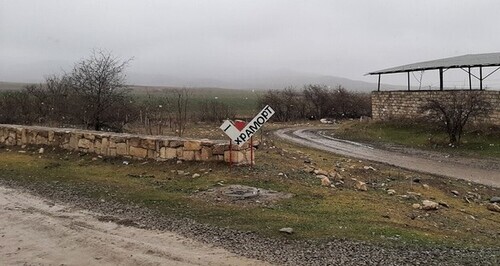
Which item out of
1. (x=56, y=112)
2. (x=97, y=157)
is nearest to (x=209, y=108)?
(x=56, y=112)

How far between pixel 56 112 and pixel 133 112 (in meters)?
3.79

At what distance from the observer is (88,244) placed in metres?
6.28

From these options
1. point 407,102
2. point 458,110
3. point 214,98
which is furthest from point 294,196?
point 214,98

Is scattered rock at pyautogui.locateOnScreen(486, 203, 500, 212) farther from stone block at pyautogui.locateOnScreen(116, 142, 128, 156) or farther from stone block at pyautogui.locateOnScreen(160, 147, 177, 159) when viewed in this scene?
stone block at pyautogui.locateOnScreen(116, 142, 128, 156)

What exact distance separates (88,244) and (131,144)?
606cm

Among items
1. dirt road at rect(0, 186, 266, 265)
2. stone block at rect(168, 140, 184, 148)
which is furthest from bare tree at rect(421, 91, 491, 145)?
dirt road at rect(0, 186, 266, 265)

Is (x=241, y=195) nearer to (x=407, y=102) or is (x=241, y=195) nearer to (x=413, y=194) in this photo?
(x=413, y=194)

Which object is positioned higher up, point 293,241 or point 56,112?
point 56,112

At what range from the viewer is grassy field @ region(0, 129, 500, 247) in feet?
22.5

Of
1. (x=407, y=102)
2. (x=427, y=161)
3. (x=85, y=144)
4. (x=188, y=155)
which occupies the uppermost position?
(x=407, y=102)

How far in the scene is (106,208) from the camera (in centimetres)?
816

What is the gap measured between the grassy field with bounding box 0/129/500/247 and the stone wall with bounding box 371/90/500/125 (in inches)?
435

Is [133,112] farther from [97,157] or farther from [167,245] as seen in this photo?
[167,245]

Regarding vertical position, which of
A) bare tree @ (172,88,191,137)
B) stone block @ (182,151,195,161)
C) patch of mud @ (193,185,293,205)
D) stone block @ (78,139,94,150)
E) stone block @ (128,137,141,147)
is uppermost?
bare tree @ (172,88,191,137)
